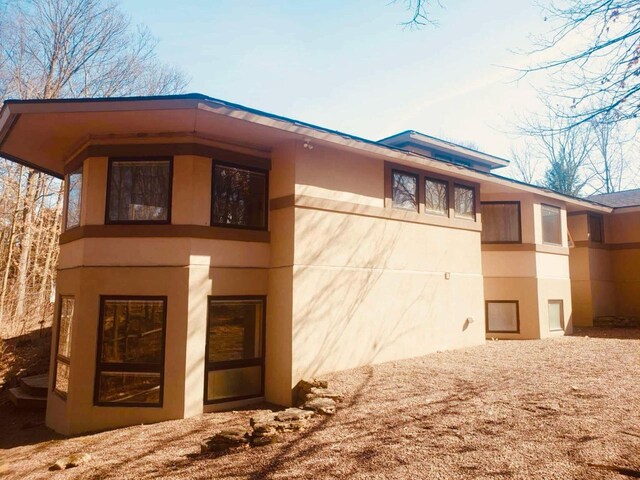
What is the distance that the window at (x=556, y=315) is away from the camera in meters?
14.1

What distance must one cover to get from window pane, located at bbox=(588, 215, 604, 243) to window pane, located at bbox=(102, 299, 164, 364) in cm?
1634

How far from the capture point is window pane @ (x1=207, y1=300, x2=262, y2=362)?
27.4 feet

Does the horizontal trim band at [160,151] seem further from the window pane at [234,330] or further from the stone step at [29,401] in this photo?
the stone step at [29,401]

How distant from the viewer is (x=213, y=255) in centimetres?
850

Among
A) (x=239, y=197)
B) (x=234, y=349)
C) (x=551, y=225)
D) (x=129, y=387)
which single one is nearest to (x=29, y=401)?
(x=129, y=387)

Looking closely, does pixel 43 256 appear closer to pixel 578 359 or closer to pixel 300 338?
pixel 300 338

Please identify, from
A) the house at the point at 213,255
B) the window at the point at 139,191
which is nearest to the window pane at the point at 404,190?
the house at the point at 213,255

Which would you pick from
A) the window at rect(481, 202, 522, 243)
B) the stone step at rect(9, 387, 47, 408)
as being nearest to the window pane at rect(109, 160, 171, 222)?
the stone step at rect(9, 387, 47, 408)

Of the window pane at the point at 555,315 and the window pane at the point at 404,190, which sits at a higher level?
the window pane at the point at 404,190

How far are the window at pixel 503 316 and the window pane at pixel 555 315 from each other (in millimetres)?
1350

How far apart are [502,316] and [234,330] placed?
352 inches

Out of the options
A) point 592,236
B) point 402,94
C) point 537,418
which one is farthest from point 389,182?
point 592,236

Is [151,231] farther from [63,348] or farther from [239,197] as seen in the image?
[63,348]

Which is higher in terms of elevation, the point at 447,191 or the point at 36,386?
the point at 447,191
